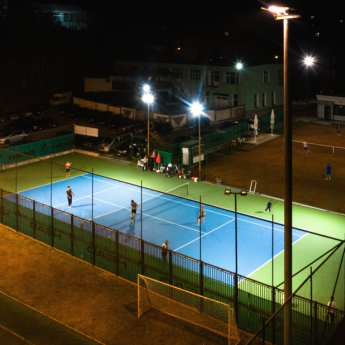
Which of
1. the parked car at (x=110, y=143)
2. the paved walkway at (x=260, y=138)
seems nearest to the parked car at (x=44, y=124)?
the parked car at (x=110, y=143)

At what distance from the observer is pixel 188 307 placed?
67.6 ft

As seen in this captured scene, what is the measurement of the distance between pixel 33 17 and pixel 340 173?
6069 cm

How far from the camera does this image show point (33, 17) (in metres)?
85.6

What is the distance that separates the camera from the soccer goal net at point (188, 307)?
1918cm

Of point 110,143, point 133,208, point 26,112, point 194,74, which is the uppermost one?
point 194,74

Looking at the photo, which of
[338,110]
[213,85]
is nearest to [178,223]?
[338,110]

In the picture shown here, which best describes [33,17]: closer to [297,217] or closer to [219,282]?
[297,217]

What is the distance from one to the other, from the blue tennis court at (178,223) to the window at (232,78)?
27379 mm

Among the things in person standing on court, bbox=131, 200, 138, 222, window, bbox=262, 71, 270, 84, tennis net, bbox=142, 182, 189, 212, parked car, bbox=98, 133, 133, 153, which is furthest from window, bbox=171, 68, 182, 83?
person standing on court, bbox=131, 200, 138, 222

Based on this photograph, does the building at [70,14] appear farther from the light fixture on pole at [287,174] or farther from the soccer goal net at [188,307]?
the light fixture on pole at [287,174]

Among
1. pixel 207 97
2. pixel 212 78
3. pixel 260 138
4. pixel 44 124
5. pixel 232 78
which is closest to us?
pixel 260 138

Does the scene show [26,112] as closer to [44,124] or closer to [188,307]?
[44,124]

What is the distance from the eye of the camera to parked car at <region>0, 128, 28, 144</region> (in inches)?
1983

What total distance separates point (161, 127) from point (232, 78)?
1380cm
